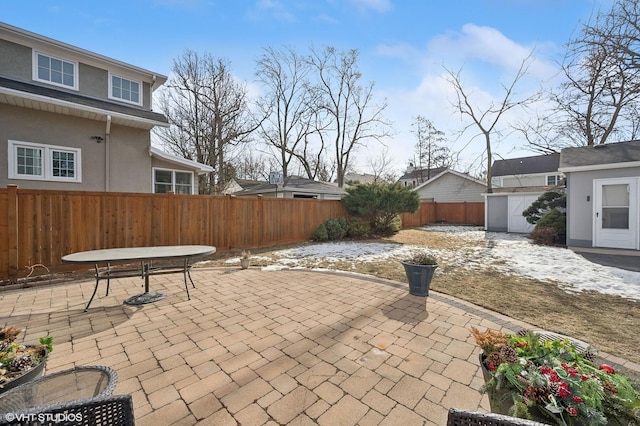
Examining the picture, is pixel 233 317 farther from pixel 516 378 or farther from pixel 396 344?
pixel 516 378

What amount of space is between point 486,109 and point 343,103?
10.8 m

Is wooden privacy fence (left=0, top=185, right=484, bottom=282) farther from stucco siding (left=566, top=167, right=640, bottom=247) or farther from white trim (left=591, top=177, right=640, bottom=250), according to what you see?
white trim (left=591, top=177, right=640, bottom=250)

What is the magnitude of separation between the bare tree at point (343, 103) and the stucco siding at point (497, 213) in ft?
36.9

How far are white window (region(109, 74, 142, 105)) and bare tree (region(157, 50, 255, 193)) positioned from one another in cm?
808

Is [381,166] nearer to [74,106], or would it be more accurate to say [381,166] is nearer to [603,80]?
[603,80]

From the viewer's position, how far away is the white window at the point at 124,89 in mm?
8998

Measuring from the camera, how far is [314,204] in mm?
10555

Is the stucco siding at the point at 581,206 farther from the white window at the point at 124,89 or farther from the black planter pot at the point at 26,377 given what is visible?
the white window at the point at 124,89

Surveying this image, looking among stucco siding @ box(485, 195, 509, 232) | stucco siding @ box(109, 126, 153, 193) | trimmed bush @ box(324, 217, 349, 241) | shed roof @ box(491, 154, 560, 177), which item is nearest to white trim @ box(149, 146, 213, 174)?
stucco siding @ box(109, 126, 153, 193)

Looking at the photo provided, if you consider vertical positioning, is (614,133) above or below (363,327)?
above

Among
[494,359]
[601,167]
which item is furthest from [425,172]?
[494,359]

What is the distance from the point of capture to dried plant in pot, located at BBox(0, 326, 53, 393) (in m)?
1.41

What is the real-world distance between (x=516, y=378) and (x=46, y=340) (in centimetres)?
278

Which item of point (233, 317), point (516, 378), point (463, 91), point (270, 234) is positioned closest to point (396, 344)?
point (516, 378)
